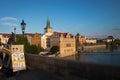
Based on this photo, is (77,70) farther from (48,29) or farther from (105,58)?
(48,29)

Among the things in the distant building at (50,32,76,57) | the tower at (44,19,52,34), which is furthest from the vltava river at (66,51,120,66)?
the tower at (44,19,52,34)

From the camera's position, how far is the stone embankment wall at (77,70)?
5.11 m

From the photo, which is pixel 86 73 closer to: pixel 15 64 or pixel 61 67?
pixel 61 67

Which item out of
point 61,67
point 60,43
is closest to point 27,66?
point 61,67

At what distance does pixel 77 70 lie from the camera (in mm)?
6453

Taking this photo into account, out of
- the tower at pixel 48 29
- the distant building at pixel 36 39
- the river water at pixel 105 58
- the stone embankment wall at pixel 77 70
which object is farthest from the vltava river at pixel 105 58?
the tower at pixel 48 29

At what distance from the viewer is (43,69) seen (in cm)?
947

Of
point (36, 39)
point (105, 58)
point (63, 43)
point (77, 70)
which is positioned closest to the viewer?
point (77, 70)

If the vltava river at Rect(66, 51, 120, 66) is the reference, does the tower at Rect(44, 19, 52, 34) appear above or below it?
above

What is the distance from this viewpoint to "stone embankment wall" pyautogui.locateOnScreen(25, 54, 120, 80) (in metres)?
5.11

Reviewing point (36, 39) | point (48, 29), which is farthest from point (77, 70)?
point (48, 29)

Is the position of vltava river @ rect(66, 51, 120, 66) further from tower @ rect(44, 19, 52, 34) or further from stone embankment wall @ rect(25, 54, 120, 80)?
tower @ rect(44, 19, 52, 34)

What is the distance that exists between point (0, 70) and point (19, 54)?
2073 mm

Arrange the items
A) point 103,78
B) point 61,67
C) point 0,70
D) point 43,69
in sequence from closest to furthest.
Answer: point 103,78
point 61,67
point 43,69
point 0,70
